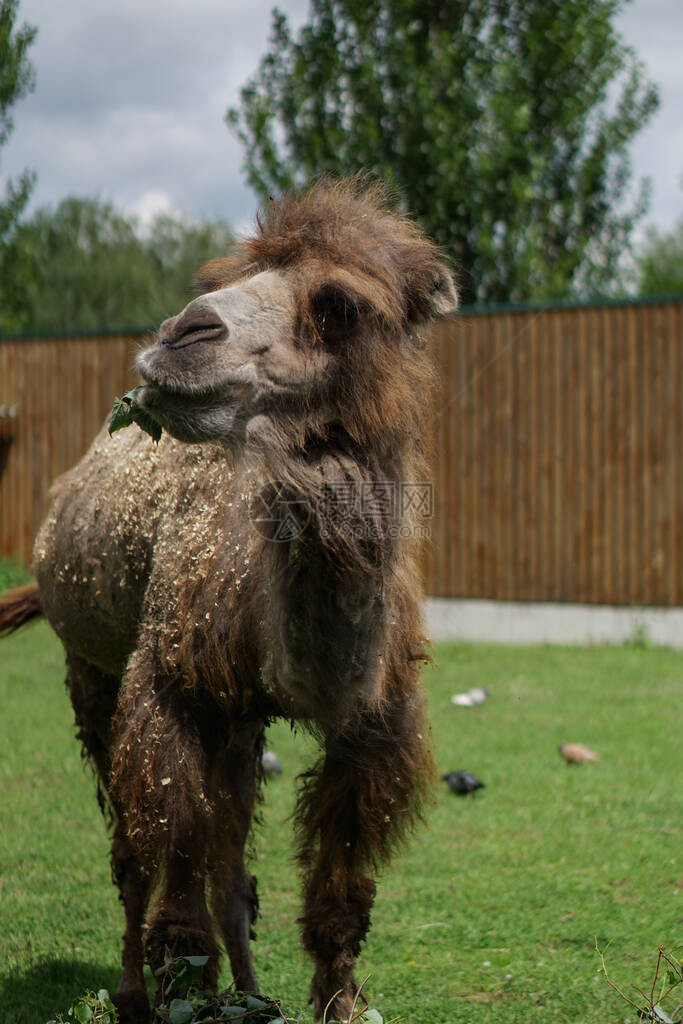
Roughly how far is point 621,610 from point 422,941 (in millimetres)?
7495

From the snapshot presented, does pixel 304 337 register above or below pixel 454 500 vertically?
above

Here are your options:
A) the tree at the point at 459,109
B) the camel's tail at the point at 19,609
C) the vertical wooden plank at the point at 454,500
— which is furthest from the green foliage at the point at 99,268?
the camel's tail at the point at 19,609

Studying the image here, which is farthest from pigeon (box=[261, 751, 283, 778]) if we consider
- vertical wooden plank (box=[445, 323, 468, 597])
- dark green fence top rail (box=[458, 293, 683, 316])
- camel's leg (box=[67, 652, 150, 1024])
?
dark green fence top rail (box=[458, 293, 683, 316])

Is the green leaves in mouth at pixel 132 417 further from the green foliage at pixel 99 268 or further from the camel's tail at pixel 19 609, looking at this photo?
the green foliage at pixel 99 268

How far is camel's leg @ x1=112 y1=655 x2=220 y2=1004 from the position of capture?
3.08 metres

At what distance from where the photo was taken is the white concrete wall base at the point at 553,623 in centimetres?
1121

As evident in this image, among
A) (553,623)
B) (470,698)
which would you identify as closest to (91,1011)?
(470,698)

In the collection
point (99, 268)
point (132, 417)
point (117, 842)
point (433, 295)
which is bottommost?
point (117, 842)

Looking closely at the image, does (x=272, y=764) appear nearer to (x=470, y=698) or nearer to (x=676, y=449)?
(x=470, y=698)

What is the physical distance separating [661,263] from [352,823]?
41165mm

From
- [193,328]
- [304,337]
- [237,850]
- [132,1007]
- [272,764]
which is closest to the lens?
[193,328]

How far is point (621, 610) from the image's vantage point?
37.4ft

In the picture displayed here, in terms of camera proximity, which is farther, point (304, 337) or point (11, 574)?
point (11, 574)

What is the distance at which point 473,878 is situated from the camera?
5.07m
